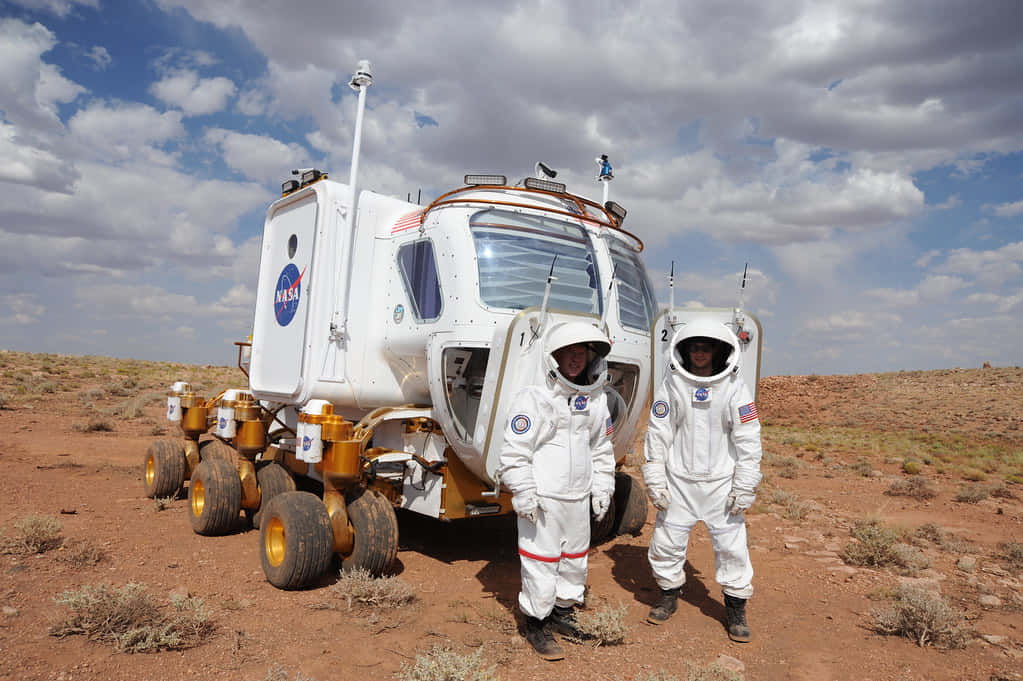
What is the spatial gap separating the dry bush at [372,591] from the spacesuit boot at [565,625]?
4.24ft

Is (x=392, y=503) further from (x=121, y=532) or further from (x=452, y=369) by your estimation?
(x=121, y=532)

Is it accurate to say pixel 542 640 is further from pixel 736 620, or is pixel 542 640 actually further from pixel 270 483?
pixel 270 483

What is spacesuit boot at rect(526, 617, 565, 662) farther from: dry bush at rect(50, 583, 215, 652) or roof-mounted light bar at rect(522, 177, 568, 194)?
roof-mounted light bar at rect(522, 177, 568, 194)

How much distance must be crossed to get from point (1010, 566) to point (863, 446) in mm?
16966

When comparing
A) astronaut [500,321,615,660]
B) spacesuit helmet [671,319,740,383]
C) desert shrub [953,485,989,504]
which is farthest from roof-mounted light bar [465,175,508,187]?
desert shrub [953,485,989,504]

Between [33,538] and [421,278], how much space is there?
4366 mm

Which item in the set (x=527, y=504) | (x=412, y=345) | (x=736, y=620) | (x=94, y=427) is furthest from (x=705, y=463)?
(x=94, y=427)

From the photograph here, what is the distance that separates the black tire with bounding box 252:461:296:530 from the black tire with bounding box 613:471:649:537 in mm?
3865

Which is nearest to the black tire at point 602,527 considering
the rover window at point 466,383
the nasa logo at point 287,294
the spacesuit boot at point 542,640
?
the rover window at point 466,383

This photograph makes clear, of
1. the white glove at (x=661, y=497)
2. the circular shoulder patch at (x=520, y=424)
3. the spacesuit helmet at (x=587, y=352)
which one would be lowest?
the white glove at (x=661, y=497)

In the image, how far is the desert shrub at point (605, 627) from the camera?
4.84 m

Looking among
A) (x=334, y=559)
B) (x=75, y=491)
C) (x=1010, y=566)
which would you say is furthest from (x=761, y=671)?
(x=75, y=491)

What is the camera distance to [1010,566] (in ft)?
24.5

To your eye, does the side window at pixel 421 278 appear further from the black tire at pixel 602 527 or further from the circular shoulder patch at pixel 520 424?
the black tire at pixel 602 527
